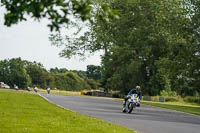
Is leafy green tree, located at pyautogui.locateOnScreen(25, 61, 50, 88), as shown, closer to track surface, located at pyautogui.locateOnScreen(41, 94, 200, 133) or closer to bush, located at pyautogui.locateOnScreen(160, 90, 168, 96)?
bush, located at pyautogui.locateOnScreen(160, 90, 168, 96)

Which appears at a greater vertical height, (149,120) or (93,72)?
(93,72)

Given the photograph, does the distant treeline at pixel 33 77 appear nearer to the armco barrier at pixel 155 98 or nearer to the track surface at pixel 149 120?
the armco barrier at pixel 155 98

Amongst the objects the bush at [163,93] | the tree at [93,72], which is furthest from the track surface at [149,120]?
the tree at [93,72]

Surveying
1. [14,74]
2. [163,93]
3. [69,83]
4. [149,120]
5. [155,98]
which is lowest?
[149,120]

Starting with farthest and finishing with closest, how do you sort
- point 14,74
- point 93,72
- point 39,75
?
1. point 93,72
2. point 39,75
3. point 14,74

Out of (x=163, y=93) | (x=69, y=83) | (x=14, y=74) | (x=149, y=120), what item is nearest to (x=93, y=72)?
(x=69, y=83)

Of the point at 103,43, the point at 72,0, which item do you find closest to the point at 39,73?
the point at 103,43

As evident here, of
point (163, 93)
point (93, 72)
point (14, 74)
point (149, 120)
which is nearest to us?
point (149, 120)

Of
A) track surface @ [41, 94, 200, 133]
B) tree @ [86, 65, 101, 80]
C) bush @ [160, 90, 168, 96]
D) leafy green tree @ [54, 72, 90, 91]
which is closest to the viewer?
track surface @ [41, 94, 200, 133]

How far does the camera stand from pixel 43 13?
4.98 metres

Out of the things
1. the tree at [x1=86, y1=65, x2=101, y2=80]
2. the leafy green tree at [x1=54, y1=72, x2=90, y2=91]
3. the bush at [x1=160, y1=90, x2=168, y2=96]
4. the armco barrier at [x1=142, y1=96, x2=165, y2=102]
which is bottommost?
the armco barrier at [x1=142, y1=96, x2=165, y2=102]

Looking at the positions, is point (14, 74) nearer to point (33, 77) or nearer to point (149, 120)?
point (33, 77)

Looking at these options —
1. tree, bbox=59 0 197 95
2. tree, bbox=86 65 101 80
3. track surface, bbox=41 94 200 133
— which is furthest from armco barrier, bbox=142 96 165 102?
tree, bbox=86 65 101 80

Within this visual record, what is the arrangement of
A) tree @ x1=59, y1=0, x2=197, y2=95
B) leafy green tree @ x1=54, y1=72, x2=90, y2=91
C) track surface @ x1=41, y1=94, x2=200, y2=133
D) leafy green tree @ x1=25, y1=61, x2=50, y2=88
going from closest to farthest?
track surface @ x1=41, y1=94, x2=200, y2=133
tree @ x1=59, y1=0, x2=197, y2=95
leafy green tree @ x1=25, y1=61, x2=50, y2=88
leafy green tree @ x1=54, y1=72, x2=90, y2=91
